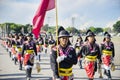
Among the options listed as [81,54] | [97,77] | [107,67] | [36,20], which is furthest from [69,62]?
[97,77]

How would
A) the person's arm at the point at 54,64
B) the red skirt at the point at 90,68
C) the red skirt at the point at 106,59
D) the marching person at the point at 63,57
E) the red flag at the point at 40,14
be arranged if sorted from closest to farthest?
1. the person's arm at the point at 54,64
2. the marching person at the point at 63,57
3. the red flag at the point at 40,14
4. the red skirt at the point at 90,68
5. the red skirt at the point at 106,59

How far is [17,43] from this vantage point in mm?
18469

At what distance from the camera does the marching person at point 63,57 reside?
7383 millimetres

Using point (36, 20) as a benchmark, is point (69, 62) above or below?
below

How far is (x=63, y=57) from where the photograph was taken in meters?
7.39

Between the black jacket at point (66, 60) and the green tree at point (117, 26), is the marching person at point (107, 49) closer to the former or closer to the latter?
the black jacket at point (66, 60)

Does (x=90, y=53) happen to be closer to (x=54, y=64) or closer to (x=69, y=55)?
(x=69, y=55)

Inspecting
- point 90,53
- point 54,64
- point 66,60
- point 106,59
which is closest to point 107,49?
point 106,59

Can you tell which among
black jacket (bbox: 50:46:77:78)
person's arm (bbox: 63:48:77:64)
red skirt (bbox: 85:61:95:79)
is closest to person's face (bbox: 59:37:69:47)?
black jacket (bbox: 50:46:77:78)

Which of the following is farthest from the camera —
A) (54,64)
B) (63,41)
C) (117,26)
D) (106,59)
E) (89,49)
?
(117,26)

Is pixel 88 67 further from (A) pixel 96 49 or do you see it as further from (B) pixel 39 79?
(B) pixel 39 79

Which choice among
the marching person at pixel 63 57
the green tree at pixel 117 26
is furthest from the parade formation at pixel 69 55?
the green tree at pixel 117 26

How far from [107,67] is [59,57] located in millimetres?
6361

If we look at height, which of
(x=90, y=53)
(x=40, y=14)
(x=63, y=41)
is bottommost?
(x=90, y=53)
